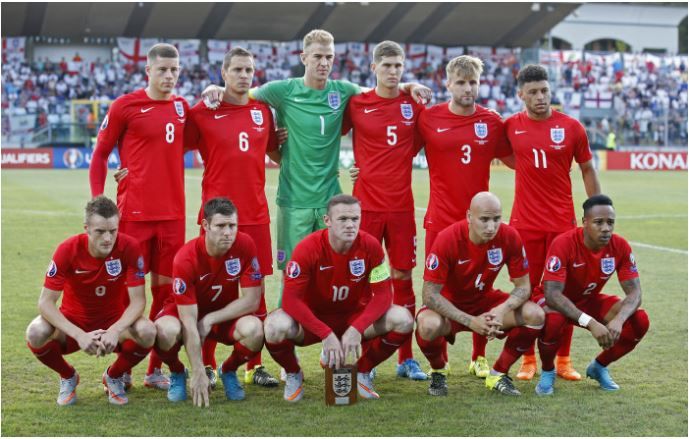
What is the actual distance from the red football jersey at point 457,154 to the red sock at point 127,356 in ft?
6.70

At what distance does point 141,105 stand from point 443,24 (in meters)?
32.6

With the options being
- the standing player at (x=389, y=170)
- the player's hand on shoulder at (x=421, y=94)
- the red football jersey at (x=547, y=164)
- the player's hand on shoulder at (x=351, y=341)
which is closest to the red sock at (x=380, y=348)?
the player's hand on shoulder at (x=351, y=341)

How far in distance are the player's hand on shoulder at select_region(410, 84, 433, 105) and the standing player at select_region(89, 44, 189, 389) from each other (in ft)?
4.87

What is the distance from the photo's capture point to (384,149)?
20.4 ft

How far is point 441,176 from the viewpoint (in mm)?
6227

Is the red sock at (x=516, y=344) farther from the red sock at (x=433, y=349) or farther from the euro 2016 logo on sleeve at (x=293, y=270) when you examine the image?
the euro 2016 logo on sleeve at (x=293, y=270)

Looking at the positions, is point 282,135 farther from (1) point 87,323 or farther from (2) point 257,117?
(1) point 87,323

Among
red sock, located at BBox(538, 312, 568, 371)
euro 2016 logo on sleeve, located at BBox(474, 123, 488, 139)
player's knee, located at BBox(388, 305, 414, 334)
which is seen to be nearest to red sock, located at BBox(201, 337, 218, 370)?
player's knee, located at BBox(388, 305, 414, 334)

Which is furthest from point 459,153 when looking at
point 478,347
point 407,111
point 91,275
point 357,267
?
point 91,275

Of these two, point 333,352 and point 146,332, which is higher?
point 146,332

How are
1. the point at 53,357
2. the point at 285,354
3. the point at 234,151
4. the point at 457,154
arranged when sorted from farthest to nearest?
the point at 457,154
the point at 234,151
the point at 285,354
the point at 53,357

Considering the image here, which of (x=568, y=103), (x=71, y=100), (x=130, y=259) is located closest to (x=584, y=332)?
(x=130, y=259)

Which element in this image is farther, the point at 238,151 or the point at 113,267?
the point at 238,151

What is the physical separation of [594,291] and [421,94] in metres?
1.66
